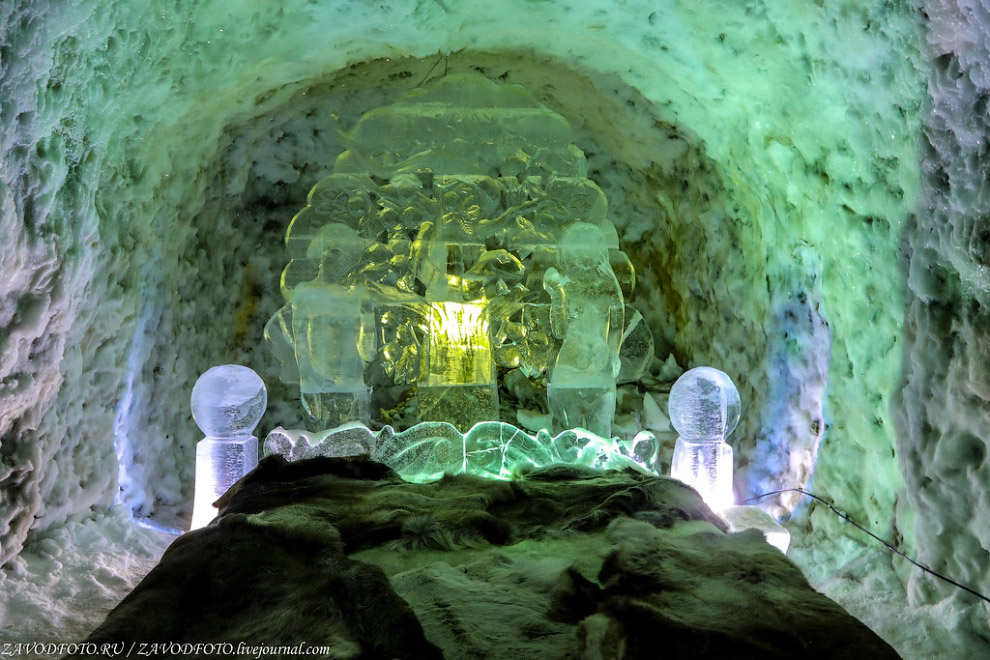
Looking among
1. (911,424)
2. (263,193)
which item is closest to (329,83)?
(263,193)

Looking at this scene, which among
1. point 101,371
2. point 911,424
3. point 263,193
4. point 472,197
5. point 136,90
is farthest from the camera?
point 263,193

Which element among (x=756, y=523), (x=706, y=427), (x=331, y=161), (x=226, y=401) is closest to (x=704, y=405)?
(x=706, y=427)

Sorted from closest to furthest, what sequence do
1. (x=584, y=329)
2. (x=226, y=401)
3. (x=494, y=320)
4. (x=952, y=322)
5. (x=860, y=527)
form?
(x=952, y=322) → (x=860, y=527) → (x=226, y=401) → (x=584, y=329) → (x=494, y=320)

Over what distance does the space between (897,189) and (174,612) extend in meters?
1.71

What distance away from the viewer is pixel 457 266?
2.87 metres

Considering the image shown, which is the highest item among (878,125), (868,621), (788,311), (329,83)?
(329,83)

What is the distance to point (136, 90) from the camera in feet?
7.76

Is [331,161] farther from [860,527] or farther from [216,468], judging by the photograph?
[860,527]

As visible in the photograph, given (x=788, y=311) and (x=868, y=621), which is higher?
(x=788, y=311)

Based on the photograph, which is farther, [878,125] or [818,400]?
[818,400]

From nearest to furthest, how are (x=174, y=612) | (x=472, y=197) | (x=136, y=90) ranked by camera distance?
(x=174, y=612) < (x=136, y=90) < (x=472, y=197)

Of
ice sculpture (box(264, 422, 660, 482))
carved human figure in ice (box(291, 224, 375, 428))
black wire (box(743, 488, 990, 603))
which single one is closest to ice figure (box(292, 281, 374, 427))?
carved human figure in ice (box(291, 224, 375, 428))

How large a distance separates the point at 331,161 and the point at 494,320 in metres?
0.92

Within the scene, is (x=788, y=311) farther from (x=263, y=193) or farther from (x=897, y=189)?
(x=263, y=193)
